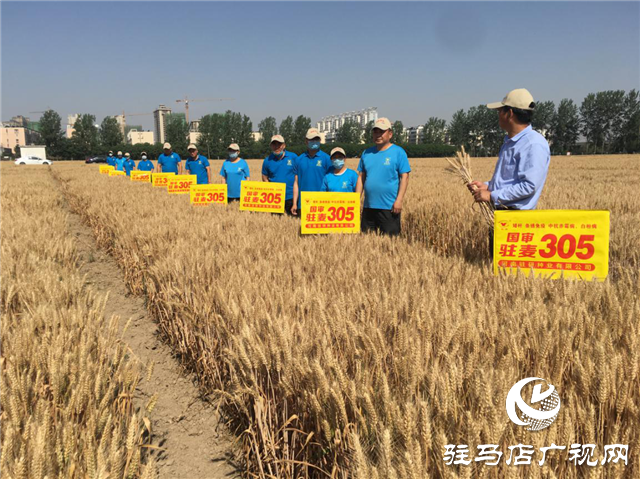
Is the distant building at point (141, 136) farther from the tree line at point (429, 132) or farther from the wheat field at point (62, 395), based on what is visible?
the wheat field at point (62, 395)

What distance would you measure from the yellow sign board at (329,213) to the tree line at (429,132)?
63.2 metres

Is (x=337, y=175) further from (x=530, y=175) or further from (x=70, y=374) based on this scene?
(x=70, y=374)

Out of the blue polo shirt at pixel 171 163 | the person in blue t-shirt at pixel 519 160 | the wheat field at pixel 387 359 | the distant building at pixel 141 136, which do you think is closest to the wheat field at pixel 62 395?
the wheat field at pixel 387 359

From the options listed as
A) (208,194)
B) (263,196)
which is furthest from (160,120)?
(263,196)

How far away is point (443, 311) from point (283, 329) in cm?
74

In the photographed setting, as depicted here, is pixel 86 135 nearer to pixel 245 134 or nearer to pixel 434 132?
pixel 245 134

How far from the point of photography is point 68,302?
2830mm

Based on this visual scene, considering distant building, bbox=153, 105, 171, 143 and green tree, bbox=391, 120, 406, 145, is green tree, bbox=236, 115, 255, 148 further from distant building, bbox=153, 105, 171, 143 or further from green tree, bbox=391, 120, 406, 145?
distant building, bbox=153, 105, 171, 143

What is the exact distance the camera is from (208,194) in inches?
308

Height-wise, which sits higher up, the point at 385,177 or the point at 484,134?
the point at 484,134

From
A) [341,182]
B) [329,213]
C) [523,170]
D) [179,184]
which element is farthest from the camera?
[179,184]

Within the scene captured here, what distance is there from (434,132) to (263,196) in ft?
321

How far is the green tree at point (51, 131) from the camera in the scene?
76.6 m

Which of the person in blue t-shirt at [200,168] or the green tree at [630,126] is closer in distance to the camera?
the person in blue t-shirt at [200,168]
